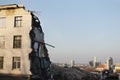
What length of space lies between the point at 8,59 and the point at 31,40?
4245 mm

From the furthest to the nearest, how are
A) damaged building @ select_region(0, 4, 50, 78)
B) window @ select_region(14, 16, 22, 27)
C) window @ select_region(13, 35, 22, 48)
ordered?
window @ select_region(14, 16, 22, 27) < window @ select_region(13, 35, 22, 48) < damaged building @ select_region(0, 4, 50, 78)

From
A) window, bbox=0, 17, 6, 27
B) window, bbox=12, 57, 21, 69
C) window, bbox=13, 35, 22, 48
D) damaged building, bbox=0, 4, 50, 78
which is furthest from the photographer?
window, bbox=0, 17, 6, 27

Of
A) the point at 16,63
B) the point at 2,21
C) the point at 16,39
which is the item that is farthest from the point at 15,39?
the point at 2,21

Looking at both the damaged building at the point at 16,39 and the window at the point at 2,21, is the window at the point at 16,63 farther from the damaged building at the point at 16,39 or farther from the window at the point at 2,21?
the window at the point at 2,21

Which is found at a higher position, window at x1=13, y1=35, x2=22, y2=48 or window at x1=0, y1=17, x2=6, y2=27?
window at x1=0, y1=17, x2=6, y2=27

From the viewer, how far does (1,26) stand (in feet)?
116

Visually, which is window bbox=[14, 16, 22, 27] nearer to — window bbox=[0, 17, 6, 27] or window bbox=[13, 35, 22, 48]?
window bbox=[13, 35, 22, 48]

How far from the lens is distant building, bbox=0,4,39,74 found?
33.5 meters

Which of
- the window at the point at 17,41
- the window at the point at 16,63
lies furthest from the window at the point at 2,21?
the window at the point at 16,63

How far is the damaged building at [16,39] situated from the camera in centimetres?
3347

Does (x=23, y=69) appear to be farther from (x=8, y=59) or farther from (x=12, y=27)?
(x=12, y=27)

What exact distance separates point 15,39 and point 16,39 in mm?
165

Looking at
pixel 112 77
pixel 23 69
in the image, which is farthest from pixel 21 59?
pixel 112 77

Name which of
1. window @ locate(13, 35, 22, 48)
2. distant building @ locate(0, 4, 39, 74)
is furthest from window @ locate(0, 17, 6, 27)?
window @ locate(13, 35, 22, 48)
